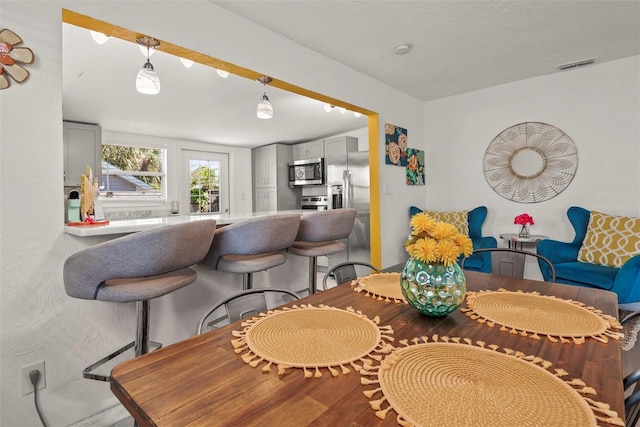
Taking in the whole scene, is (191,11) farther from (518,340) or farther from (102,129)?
(102,129)

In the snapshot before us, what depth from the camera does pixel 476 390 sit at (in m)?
0.62

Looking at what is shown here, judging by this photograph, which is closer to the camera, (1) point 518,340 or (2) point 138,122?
(1) point 518,340

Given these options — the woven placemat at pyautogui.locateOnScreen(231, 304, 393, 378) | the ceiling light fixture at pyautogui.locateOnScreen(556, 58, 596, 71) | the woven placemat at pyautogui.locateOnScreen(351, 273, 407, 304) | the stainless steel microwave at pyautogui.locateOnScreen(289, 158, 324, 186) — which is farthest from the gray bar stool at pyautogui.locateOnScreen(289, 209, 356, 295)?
the stainless steel microwave at pyautogui.locateOnScreen(289, 158, 324, 186)

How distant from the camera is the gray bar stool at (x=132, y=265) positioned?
123 cm

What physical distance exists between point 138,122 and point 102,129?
0.70 m

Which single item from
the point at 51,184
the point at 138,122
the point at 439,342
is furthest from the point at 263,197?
the point at 439,342

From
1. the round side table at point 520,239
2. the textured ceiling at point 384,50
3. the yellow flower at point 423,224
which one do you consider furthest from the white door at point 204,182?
the yellow flower at point 423,224

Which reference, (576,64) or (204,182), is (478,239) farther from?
(204,182)

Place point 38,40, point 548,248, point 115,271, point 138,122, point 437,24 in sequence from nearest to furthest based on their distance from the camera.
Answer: point 115,271 < point 38,40 < point 437,24 < point 548,248 < point 138,122

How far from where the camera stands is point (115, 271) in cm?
125

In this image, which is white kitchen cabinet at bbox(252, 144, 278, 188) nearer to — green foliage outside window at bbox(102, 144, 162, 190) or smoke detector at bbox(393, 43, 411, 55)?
green foliage outside window at bbox(102, 144, 162, 190)

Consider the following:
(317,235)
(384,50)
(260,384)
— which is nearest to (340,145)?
(384,50)

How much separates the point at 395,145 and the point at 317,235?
1.83 meters

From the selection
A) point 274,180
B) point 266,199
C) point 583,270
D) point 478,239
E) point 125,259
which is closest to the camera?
point 125,259
